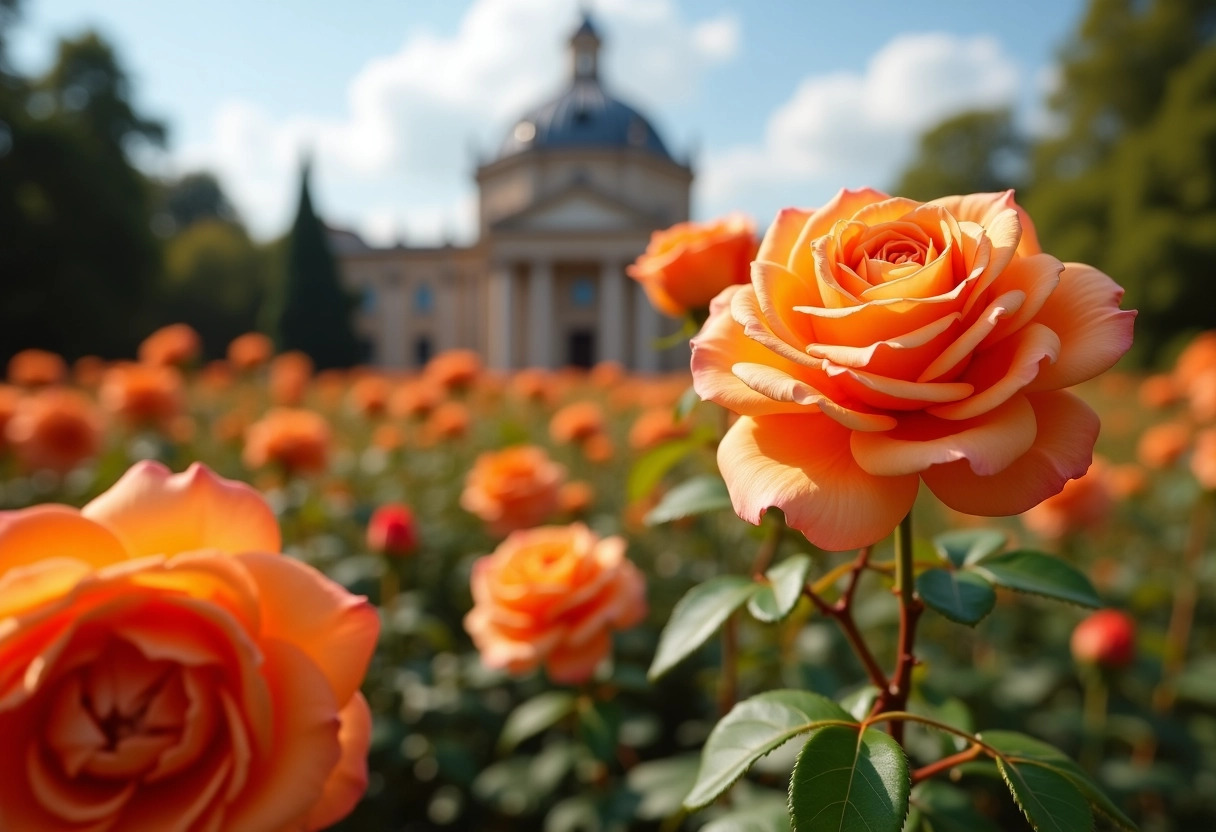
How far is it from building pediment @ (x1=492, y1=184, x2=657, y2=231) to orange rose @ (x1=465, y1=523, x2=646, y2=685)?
2151 centimetres

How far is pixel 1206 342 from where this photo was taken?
2.62 metres

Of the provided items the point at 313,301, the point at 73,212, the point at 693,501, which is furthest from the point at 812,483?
the point at 313,301

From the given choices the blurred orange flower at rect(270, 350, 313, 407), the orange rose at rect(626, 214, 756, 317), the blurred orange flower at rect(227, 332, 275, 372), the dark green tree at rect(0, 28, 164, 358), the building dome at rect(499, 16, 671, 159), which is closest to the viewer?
the orange rose at rect(626, 214, 756, 317)

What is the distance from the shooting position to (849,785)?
38 centimetres

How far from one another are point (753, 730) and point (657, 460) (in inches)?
15.1

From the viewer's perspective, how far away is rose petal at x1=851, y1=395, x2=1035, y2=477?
1.12ft

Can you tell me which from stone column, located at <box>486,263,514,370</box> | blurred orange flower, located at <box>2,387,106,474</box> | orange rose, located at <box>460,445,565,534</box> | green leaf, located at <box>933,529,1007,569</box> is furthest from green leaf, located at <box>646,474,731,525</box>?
stone column, located at <box>486,263,514,370</box>

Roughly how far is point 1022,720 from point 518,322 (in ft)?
75.0

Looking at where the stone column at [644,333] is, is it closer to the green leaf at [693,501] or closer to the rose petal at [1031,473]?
the green leaf at [693,501]

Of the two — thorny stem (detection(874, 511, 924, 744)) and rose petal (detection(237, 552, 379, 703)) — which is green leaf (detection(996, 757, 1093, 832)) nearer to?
thorny stem (detection(874, 511, 924, 744))

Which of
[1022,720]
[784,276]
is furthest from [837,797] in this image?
[1022,720]

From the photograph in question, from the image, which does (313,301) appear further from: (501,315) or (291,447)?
(291,447)

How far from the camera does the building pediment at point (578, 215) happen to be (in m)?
21.7

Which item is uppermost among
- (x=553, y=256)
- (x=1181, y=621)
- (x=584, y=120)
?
(x=584, y=120)
